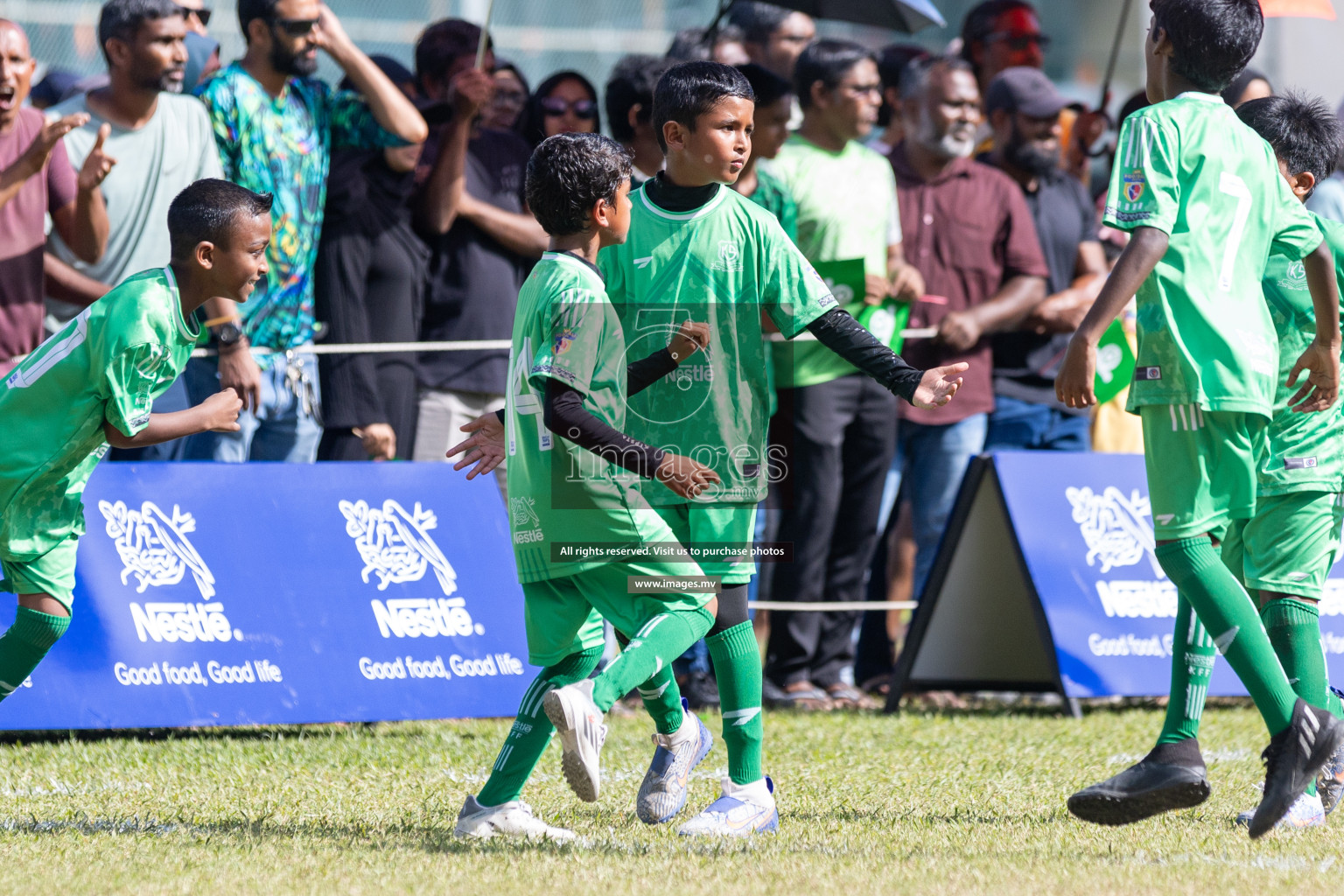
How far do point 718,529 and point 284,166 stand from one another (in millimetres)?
3071

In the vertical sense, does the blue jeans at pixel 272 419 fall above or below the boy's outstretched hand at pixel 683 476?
below

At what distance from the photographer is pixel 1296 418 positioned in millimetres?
4812

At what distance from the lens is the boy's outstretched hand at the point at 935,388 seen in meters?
4.21

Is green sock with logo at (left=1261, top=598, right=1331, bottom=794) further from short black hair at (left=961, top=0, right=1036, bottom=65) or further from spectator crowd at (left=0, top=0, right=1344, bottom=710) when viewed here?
short black hair at (left=961, top=0, right=1036, bottom=65)

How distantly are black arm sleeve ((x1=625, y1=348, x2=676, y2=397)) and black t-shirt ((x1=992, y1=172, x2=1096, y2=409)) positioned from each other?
12.7 feet

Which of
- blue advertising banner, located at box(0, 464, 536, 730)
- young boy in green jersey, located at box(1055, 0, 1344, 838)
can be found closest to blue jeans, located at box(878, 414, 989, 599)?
blue advertising banner, located at box(0, 464, 536, 730)

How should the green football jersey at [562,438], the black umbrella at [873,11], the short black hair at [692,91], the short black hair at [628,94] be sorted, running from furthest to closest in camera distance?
1. the black umbrella at [873,11]
2. the short black hair at [628,94]
3. the short black hair at [692,91]
4. the green football jersey at [562,438]

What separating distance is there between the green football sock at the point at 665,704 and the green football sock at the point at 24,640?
1666mm

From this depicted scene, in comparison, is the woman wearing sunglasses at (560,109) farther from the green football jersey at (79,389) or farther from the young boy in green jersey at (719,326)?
the green football jersey at (79,389)

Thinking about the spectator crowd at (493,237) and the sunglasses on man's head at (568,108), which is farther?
the sunglasses on man's head at (568,108)

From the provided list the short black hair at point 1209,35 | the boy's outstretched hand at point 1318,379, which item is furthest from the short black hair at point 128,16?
the boy's outstretched hand at point 1318,379

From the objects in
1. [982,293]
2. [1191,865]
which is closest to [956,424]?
[982,293]

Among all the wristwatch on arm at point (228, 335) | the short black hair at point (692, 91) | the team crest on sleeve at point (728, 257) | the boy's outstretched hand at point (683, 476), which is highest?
the short black hair at point (692, 91)

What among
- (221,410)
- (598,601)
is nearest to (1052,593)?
(598,601)
